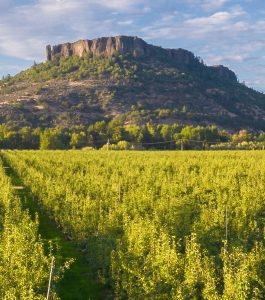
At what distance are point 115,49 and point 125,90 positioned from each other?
36855 millimetres

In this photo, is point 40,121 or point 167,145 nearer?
point 167,145

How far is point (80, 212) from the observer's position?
17.7 m

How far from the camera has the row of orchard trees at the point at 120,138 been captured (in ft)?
260

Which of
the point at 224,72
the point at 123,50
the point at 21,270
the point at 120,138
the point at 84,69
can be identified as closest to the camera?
the point at 21,270

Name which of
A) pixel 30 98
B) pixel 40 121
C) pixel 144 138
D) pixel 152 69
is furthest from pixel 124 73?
pixel 144 138

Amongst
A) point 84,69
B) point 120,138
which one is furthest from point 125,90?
point 120,138

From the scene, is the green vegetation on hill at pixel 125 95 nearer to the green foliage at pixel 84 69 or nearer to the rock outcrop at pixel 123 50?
the green foliage at pixel 84 69

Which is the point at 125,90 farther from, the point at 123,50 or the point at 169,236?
the point at 169,236

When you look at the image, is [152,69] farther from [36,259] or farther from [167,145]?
[36,259]

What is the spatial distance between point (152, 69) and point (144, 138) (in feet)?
231

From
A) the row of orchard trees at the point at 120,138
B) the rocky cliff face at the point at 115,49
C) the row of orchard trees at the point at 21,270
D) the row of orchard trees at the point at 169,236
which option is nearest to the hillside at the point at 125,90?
the rocky cliff face at the point at 115,49

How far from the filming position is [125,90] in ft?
449

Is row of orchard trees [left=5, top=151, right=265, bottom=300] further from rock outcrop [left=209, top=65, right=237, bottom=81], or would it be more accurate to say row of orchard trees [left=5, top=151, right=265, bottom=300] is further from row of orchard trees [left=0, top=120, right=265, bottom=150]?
rock outcrop [left=209, top=65, right=237, bottom=81]

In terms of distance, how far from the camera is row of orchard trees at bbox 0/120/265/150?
79.1 meters
